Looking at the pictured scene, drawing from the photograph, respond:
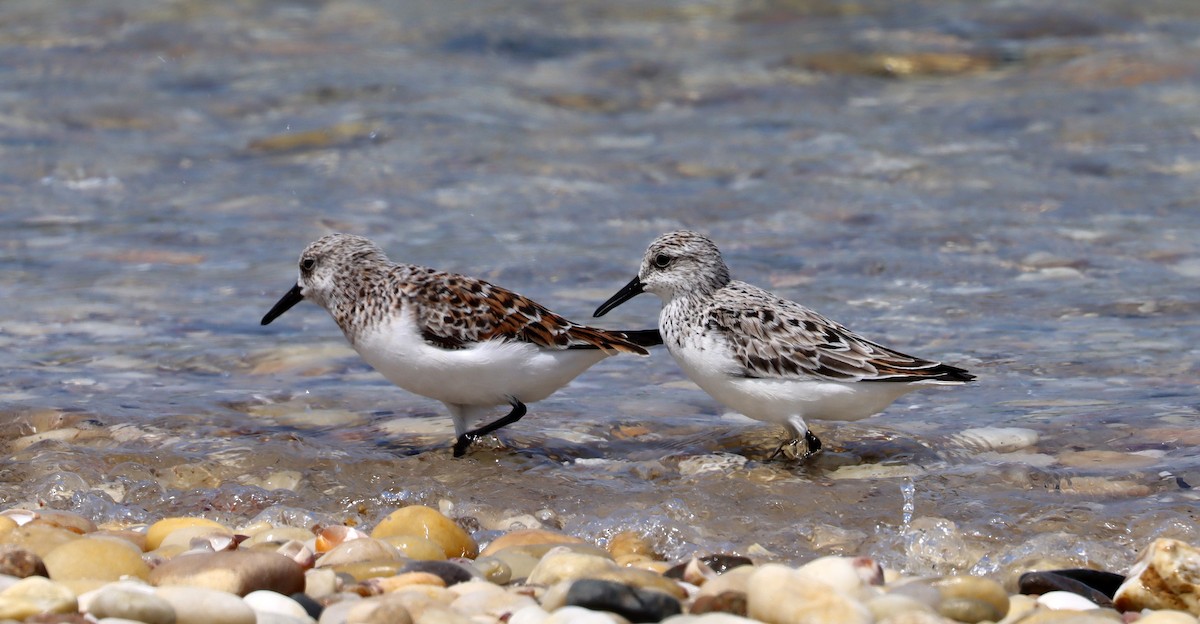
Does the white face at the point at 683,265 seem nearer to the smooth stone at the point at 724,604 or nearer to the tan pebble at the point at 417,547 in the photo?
the tan pebble at the point at 417,547

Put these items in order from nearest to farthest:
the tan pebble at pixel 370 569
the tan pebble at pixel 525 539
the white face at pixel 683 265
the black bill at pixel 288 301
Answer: the tan pebble at pixel 370 569 < the tan pebble at pixel 525 539 < the white face at pixel 683 265 < the black bill at pixel 288 301

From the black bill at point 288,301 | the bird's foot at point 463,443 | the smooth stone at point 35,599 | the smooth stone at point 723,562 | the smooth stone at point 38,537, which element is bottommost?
the bird's foot at point 463,443

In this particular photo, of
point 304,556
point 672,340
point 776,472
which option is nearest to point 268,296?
point 672,340

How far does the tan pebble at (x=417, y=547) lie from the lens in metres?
4.84

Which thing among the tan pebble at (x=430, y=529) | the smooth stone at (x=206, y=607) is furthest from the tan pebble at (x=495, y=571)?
the smooth stone at (x=206, y=607)

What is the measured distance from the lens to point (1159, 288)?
27.9 ft

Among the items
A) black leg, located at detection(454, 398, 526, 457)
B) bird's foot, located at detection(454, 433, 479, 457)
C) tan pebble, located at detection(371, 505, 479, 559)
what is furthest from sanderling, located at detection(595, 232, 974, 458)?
tan pebble, located at detection(371, 505, 479, 559)

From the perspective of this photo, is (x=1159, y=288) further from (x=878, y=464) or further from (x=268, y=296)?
(x=268, y=296)

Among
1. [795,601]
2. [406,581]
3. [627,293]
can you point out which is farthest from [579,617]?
[627,293]

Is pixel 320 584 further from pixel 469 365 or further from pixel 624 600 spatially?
pixel 469 365

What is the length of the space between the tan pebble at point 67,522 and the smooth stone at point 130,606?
51.5 inches

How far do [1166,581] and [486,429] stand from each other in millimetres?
2863

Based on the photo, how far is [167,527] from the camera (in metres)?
5.12

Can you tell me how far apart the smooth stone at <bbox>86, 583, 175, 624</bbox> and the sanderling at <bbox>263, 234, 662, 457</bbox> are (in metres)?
2.29
